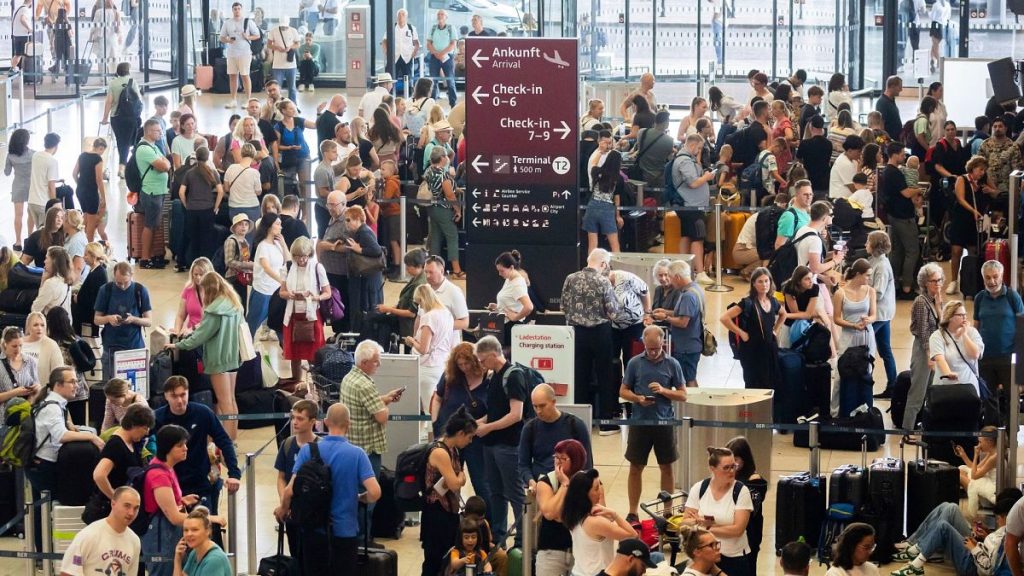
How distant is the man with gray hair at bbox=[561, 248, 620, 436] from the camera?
13.9m

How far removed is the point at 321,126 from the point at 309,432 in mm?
11698

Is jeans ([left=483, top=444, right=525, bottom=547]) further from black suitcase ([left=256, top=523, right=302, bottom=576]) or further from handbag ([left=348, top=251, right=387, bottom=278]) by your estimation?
handbag ([left=348, top=251, right=387, bottom=278])

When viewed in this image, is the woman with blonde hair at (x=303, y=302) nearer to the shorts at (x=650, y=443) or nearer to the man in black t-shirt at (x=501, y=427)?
the man in black t-shirt at (x=501, y=427)

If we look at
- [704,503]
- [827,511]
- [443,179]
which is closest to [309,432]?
[704,503]

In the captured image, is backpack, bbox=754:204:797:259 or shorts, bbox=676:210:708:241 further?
shorts, bbox=676:210:708:241

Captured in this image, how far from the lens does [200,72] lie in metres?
35.8

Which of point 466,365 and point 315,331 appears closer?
point 466,365

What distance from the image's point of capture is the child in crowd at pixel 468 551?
1023 centimetres

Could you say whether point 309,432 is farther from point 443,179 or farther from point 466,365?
point 443,179

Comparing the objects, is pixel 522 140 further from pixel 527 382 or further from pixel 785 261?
pixel 527 382

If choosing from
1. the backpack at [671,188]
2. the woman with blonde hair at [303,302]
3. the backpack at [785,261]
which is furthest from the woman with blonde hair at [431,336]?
the backpack at [671,188]

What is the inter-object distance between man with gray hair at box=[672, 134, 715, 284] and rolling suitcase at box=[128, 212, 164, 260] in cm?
565

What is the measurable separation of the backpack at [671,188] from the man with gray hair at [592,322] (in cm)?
508

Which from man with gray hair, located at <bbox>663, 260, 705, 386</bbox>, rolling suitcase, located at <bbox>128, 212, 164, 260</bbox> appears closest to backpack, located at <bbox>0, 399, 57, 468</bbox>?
man with gray hair, located at <bbox>663, 260, 705, 386</bbox>
